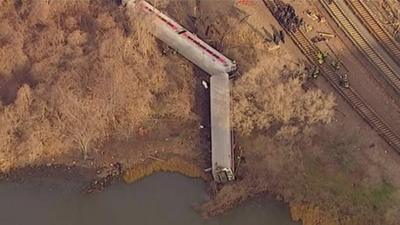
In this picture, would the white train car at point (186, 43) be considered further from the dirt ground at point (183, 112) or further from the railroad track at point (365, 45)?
the railroad track at point (365, 45)

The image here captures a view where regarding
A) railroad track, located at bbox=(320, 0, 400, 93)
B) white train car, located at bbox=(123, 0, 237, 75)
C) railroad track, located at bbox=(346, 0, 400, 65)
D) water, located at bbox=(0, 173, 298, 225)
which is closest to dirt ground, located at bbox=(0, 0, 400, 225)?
railroad track, located at bbox=(320, 0, 400, 93)

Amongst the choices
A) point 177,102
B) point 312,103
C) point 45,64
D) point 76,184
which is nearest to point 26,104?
point 45,64

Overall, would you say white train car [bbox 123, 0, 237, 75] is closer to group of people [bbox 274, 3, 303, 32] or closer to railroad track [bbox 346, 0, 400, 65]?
group of people [bbox 274, 3, 303, 32]

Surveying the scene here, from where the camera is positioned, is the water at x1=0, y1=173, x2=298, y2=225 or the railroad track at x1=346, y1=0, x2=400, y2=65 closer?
the water at x1=0, y1=173, x2=298, y2=225

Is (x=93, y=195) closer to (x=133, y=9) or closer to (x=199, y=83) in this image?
(x=199, y=83)

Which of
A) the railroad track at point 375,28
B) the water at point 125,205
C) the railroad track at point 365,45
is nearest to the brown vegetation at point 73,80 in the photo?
the water at point 125,205
